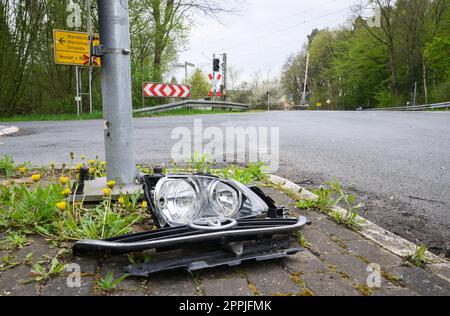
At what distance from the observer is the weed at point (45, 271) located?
4.89 feet

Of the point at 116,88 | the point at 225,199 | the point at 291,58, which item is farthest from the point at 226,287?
the point at 291,58

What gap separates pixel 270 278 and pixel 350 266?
16.3 inches

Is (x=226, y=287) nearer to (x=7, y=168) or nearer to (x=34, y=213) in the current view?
(x=34, y=213)

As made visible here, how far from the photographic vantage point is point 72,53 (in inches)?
549

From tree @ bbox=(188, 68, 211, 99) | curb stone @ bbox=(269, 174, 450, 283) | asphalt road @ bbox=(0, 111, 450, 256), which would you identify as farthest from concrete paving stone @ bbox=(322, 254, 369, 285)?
tree @ bbox=(188, 68, 211, 99)

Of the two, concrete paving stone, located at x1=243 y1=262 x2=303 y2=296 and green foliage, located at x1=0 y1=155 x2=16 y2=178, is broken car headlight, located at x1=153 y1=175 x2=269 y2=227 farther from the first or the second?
green foliage, located at x1=0 y1=155 x2=16 y2=178

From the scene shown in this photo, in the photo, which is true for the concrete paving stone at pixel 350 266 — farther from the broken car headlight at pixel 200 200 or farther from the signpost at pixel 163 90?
the signpost at pixel 163 90

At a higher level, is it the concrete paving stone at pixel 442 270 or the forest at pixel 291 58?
the forest at pixel 291 58

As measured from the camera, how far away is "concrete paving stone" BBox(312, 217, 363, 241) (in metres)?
2.03

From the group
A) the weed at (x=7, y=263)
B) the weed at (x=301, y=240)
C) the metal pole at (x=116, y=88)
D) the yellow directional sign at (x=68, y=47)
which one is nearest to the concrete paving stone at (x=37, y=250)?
the weed at (x=7, y=263)

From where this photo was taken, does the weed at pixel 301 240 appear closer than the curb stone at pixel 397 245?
No

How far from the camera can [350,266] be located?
1665 mm

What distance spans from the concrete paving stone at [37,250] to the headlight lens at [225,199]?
0.82 m

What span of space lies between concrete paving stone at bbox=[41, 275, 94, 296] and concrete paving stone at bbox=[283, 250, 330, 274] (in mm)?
858
